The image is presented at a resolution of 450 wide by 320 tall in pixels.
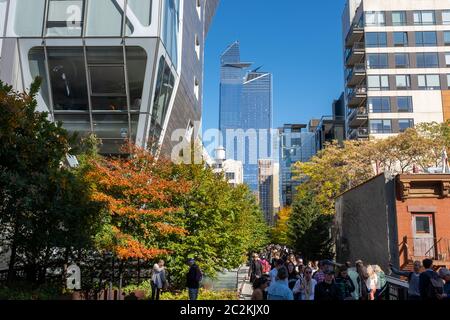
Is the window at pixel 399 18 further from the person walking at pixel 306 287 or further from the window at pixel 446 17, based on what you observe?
the person walking at pixel 306 287

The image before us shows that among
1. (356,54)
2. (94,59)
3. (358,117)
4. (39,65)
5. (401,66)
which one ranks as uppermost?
(356,54)

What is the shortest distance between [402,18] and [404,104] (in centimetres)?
1125

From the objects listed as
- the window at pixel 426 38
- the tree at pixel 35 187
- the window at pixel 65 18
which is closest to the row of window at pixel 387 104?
the window at pixel 426 38

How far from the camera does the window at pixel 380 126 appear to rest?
5400cm

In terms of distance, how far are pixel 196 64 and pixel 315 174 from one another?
1621 centimetres

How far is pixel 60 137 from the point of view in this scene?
11820mm

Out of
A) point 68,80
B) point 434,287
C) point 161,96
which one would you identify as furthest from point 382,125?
point 434,287

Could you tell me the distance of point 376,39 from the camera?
55.8 metres

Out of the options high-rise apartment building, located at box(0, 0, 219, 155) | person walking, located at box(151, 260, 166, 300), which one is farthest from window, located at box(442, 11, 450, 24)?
person walking, located at box(151, 260, 166, 300)

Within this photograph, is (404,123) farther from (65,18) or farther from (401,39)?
(65,18)

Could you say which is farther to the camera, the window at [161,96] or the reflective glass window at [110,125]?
the window at [161,96]

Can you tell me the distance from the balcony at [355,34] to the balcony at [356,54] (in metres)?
0.90

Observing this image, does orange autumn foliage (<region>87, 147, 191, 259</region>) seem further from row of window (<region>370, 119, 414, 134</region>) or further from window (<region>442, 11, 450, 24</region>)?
window (<region>442, 11, 450, 24</region>)
